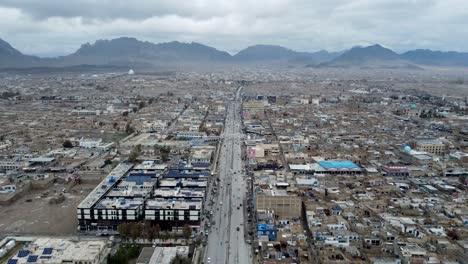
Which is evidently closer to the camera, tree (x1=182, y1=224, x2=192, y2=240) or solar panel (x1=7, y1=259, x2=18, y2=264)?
solar panel (x1=7, y1=259, x2=18, y2=264)

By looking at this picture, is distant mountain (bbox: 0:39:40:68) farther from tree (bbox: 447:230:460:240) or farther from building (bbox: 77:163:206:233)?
tree (bbox: 447:230:460:240)

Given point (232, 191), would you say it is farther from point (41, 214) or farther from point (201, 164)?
point (41, 214)

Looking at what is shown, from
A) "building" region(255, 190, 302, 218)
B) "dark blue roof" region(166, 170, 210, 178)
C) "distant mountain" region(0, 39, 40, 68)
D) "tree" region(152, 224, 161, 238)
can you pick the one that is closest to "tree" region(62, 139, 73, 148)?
"dark blue roof" region(166, 170, 210, 178)

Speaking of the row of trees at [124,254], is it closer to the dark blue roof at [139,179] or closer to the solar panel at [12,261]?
the solar panel at [12,261]

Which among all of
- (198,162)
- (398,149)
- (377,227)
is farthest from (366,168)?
(198,162)

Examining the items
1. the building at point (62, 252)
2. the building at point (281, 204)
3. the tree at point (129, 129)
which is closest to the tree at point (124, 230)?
the building at point (62, 252)

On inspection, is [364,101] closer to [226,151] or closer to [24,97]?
[226,151]

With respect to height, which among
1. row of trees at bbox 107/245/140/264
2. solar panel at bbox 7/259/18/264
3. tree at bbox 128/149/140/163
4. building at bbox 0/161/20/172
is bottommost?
row of trees at bbox 107/245/140/264
